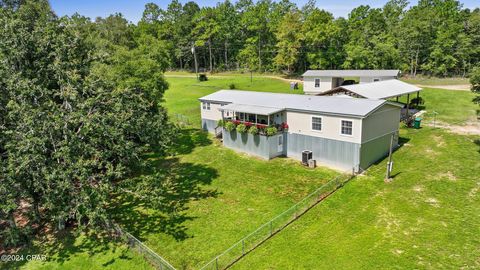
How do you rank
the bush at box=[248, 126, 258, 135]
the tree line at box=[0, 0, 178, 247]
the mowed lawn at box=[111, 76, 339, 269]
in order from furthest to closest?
the bush at box=[248, 126, 258, 135]
the mowed lawn at box=[111, 76, 339, 269]
the tree line at box=[0, 0, 178, 247]

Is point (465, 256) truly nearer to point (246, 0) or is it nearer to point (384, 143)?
point (384, 143)

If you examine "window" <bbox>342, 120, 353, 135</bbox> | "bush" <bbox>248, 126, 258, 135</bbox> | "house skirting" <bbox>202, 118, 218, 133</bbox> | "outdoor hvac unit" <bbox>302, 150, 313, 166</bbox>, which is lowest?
"outdoor hvac unit" <bbox>302, 150, 313, 166</bbox>

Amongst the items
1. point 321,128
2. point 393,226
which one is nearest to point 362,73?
point 321,128

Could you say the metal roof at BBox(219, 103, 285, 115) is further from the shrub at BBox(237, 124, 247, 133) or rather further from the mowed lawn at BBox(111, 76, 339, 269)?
the mowed lawn at BBox(111, 76, 339, 269)

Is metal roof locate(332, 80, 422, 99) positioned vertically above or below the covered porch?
above

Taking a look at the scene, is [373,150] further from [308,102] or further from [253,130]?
[253,130]

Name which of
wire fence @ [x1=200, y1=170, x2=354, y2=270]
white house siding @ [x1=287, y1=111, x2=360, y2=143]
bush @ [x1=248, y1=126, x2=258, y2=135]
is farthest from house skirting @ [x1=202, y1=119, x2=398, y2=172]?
wire fence @ [x1=200, y1=170, x2=354, y2=270]
